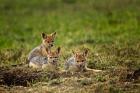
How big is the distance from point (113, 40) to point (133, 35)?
119 cm

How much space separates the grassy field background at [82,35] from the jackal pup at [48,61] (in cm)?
70

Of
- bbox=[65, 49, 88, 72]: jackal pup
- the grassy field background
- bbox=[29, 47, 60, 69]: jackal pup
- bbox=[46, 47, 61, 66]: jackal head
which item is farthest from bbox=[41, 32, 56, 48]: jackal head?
bbox=[65, 49, 88, 72]: jackal pup

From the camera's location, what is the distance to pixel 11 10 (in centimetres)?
2841

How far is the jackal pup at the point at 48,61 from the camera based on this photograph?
13.5m

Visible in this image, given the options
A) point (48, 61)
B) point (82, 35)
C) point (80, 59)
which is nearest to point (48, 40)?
point (48, 61)

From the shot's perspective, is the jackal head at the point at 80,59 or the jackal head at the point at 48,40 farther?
the jackal head at the point at 48,40

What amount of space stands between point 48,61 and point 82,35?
7.09 meters

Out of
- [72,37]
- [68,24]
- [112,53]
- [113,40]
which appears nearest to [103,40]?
[113,40]

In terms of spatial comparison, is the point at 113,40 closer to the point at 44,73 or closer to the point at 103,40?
the point at 103,40

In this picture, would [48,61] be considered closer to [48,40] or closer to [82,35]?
[48,40]

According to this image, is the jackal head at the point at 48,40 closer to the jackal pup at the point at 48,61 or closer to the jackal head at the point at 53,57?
the jackal pup at the point at 48,61

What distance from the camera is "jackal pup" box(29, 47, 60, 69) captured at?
531 inches

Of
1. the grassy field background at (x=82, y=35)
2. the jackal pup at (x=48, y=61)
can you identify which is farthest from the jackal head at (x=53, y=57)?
the grassy field background at (x=82, y=35)

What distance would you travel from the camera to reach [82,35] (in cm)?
2062
